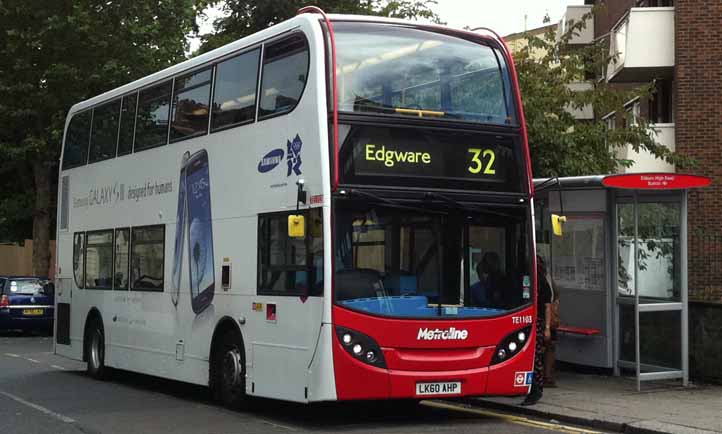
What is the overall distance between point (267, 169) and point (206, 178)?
183cm

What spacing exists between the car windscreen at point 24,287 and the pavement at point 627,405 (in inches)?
713

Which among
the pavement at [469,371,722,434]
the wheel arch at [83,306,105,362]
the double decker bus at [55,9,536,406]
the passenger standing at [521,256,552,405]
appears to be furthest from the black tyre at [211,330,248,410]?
the wheel arch at [83,306,105,362]

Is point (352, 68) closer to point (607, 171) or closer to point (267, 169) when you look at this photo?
point (267, 169)

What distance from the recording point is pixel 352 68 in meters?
11.7

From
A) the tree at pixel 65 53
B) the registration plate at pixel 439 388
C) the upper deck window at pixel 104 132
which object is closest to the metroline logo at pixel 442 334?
the registration plate at pixel 439 388

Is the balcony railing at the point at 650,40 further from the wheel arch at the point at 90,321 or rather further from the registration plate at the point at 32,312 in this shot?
the registration plate at the point at 32,312

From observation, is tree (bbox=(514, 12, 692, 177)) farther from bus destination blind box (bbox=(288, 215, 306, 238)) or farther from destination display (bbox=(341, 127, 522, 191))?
bus destination blind box (bbox=(288, 215, 306, 238))

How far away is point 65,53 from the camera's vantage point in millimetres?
34094

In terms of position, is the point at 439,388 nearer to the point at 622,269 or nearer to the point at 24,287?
the point at 622,269

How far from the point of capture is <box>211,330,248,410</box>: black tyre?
13086 mm


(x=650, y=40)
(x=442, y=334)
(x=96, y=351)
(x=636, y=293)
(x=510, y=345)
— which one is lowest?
(x=96, y=351)

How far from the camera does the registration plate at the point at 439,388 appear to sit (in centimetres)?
1150

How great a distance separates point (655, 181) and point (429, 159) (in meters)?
3.40

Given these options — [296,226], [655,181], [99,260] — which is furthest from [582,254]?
[99,260]
